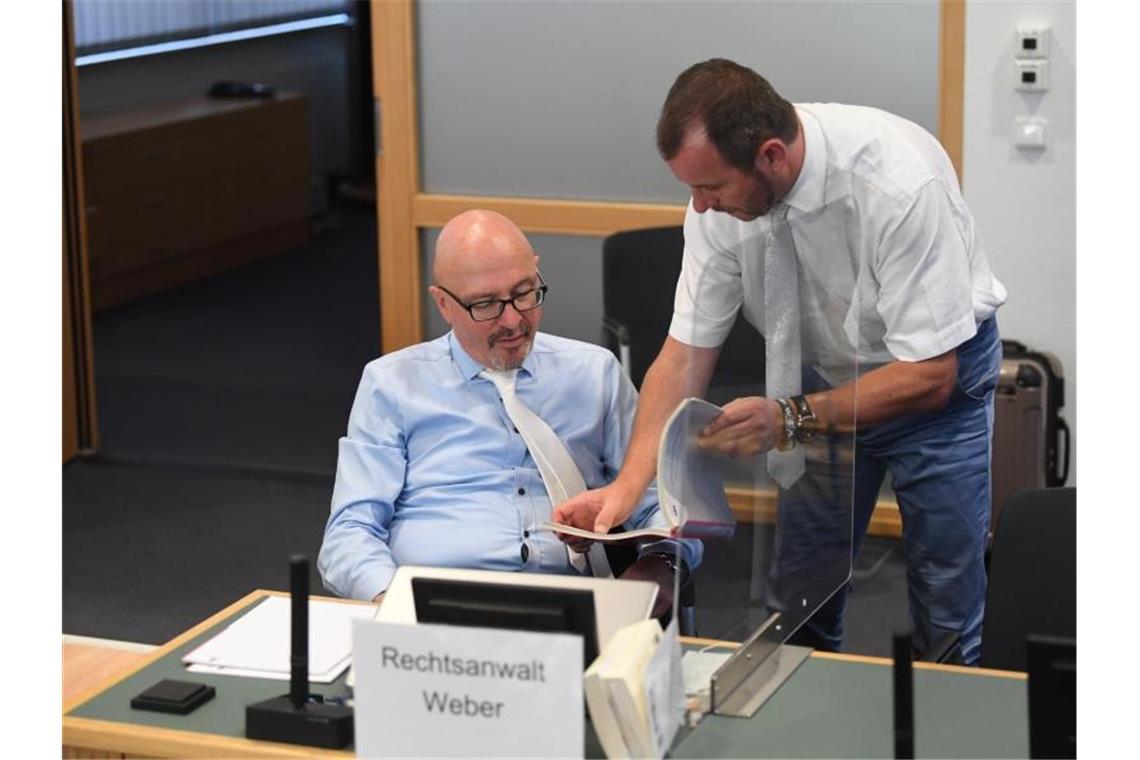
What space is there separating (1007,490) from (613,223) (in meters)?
1.38

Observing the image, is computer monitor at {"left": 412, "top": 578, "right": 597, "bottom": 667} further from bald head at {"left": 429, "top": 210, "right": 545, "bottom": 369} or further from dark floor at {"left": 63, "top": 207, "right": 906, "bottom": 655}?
bald head at {"left": 429, "top": 210, "right": 545, "bottom": 369}

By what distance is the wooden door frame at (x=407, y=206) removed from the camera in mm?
5156

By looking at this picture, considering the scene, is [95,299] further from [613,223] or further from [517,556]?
A: [517,556]

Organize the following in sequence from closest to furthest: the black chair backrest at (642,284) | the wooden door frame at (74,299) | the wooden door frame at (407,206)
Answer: the black chair backrest at (642,284), the wooden door frame at (407,206), the wooden door frame at (74,299)

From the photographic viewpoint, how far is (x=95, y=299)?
26.2 feet

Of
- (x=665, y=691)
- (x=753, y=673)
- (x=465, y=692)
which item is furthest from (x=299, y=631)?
(x=753, y=673)

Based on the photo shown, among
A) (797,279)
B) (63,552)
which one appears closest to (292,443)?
(63,552)

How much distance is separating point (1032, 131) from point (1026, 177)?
130 millimetres

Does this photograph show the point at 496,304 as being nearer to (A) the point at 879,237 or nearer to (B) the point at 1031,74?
(A) the point at 879,237

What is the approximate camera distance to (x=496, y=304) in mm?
3086

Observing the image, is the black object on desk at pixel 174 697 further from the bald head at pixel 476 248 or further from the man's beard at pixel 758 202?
the man's beard at pixel 758 202

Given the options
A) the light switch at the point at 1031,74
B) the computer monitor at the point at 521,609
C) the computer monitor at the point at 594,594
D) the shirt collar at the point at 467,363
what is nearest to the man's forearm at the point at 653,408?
the shirt collar at the point at 467,363

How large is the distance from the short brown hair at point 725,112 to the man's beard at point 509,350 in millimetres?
426

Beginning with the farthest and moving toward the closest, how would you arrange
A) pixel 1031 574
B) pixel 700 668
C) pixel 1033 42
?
Answer: 1. pixel 1033 42
2. pixel 1031 574
3. pixel 700 668
